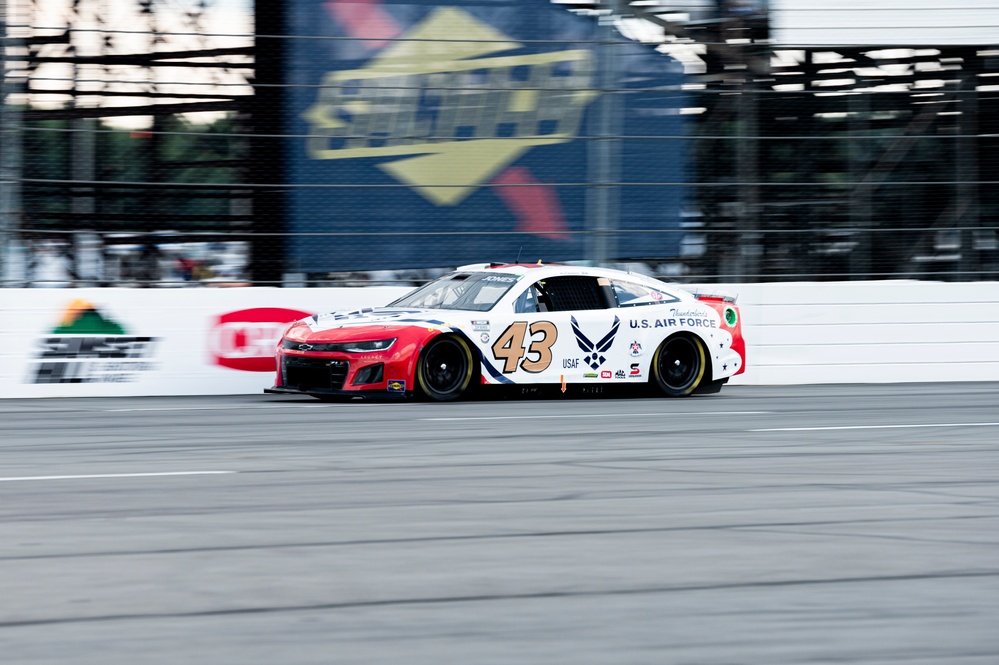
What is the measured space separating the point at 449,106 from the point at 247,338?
10.3 feet

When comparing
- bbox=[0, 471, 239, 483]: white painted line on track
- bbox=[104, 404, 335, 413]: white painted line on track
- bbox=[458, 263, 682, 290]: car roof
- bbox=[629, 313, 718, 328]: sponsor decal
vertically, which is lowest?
bbox=[0, 471, 239, 483]: white painted line on track

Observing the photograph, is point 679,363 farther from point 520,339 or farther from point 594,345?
point 520,339

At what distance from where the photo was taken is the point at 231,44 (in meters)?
14.1

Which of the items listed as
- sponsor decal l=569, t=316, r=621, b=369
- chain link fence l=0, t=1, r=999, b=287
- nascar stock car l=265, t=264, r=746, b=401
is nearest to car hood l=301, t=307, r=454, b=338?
nascar stock car l=265, t=264, r=746, b=401

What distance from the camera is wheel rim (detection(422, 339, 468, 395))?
1188cm

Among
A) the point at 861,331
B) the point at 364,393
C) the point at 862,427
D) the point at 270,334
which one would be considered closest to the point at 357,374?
the point at 364,393

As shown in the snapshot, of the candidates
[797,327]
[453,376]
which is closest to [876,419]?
[453,376]

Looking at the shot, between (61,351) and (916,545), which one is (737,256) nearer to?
(61,351)

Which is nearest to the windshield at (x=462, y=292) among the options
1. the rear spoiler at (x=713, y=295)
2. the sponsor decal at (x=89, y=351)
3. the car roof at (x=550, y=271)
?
the car roof at (x=550, y=271)

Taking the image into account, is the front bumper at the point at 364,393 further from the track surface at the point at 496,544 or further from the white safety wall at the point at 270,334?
the track surface at the point at 496,544

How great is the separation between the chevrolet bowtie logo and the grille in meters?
3.11

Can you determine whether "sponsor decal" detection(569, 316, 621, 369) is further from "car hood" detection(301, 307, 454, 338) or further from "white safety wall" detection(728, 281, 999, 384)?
"white safety wall" detection(728, 281, 999, 384)

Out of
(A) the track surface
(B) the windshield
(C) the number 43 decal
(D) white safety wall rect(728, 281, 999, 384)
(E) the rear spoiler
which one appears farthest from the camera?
(D) white safety wall rect(728, 281, 999, 384)

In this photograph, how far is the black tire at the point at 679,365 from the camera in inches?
510
